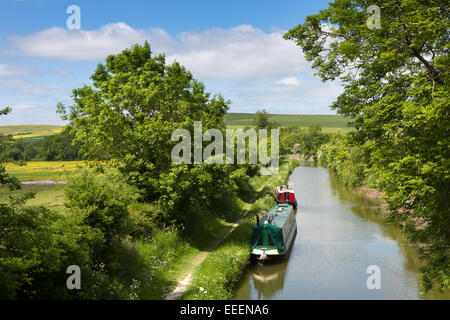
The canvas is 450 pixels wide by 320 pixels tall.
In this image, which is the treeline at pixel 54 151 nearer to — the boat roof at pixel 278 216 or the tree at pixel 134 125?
the tree at pixel 134 125

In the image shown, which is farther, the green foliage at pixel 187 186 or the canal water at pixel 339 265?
the green foliage at pixel 187 186

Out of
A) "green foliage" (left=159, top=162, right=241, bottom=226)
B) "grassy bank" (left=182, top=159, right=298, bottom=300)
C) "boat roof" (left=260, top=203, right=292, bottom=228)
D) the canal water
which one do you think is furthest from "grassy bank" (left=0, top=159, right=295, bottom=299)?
the canal water

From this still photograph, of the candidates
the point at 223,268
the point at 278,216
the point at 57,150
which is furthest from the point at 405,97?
the point at 57,150

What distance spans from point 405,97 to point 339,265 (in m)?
9.37

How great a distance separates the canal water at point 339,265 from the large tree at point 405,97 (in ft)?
14.3

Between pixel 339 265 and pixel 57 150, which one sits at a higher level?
pixel 57 150

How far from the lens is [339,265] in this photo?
1708cm

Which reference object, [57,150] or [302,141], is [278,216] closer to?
[57,150]

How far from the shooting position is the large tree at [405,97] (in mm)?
9070

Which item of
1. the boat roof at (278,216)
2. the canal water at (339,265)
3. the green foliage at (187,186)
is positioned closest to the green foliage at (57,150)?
the boat roof at (278,216)

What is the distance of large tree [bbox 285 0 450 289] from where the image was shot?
29.8ft
